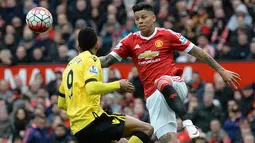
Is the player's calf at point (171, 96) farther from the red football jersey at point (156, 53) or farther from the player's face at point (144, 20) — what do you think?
the player's face at point (144, 20)

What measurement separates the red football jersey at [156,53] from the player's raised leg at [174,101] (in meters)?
0.31

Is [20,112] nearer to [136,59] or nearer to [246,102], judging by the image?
[246,102]

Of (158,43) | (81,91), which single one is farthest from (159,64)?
(81,91)

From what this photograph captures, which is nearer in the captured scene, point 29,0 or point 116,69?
point 116,69

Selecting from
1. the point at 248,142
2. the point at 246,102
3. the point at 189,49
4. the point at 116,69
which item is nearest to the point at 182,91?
the point at 189,49

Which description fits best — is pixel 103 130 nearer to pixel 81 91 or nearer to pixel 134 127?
pixel 134 127

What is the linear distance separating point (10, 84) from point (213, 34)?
5.15 meters

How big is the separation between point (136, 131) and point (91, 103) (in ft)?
2.79

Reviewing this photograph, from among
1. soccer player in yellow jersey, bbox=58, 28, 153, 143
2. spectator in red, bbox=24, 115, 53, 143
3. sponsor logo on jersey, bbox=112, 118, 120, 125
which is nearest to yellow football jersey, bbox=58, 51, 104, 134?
soccer player in yellow jersey, bbox=58, 28, 153, 143

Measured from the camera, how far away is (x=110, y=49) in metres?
23.5

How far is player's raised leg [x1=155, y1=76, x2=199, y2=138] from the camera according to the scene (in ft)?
47.2

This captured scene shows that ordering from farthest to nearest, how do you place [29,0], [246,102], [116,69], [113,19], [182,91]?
[29,0] → [113,19] → [116,69] → [246,102] → [182,91]

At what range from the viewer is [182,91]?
14.9 metres

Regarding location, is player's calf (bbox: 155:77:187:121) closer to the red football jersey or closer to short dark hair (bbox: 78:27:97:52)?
the red football jersey
